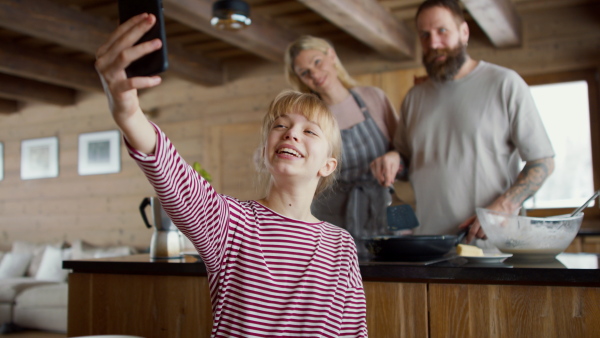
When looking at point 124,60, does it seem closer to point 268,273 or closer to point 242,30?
point 268,273

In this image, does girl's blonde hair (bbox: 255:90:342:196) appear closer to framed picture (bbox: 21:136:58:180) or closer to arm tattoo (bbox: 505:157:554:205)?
arm tattoo (bbox: 505:157:554:205)

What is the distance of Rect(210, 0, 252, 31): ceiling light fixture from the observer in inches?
127

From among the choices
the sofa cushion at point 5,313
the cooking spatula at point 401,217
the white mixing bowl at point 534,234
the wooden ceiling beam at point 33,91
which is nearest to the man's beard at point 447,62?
the cooking spatula at point 401,217

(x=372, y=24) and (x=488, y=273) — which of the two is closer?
(x=488, y=273)

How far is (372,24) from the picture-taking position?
12.6ft

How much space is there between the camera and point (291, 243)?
1.07 meters

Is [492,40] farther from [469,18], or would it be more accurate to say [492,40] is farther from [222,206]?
[222,206]

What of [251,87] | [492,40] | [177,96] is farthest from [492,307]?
[177,96]

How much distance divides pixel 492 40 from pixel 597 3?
78cm

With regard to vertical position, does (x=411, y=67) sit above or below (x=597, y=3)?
below

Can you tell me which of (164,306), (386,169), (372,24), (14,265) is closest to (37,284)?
(14,265)

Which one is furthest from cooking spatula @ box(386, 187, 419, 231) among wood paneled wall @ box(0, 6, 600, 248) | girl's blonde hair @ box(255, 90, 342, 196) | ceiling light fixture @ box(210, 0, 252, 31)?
wood paneled wall @ box(0, 6, 600, 248)

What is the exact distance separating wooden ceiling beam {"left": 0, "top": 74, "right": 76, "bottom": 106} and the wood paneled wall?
17 cm

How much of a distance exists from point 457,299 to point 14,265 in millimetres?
5570
